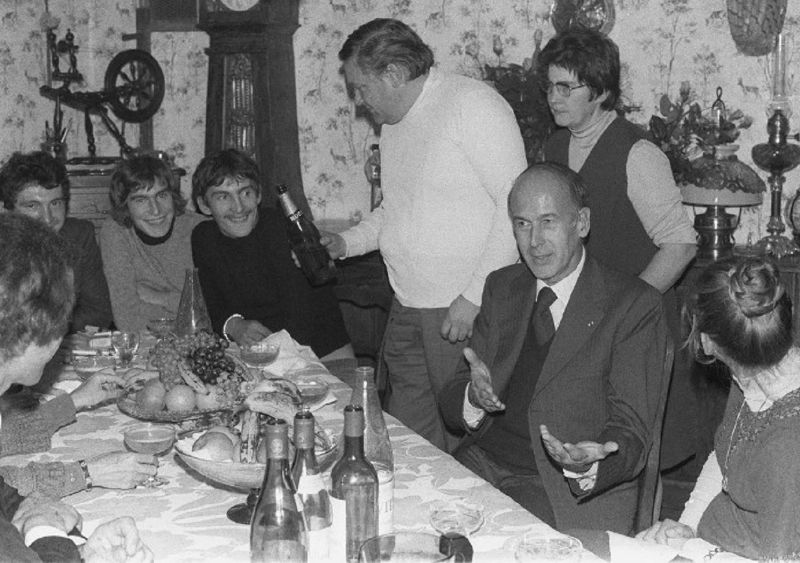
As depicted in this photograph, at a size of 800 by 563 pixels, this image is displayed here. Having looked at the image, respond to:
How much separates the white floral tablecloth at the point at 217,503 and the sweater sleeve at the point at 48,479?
2cm

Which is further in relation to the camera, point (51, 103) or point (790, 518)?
point (51, 103)

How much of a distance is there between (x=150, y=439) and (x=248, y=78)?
2.89 metres

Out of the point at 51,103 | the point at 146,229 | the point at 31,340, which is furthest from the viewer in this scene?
the point at 51,103

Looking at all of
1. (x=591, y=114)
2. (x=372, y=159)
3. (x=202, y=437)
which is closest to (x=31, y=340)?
(x=202, y=437)

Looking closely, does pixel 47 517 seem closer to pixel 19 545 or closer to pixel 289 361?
pixel 19 545

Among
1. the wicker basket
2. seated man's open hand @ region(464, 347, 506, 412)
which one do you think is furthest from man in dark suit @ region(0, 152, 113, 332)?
the wicker basket

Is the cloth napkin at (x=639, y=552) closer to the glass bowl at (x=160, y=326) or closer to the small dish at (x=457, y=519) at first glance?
the small dish at (x=457, y=519)

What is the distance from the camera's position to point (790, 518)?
5.60ft

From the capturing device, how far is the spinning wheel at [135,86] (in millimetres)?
5219

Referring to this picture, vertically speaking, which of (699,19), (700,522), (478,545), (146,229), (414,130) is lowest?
(700,522)

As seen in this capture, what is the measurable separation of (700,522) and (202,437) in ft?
3.12

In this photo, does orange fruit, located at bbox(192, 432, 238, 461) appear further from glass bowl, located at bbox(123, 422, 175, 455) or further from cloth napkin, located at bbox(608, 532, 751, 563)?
cloth napkin, located at bbox(608, 532, 751, 563)

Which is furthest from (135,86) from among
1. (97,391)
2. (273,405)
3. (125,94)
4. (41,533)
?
(41,533)

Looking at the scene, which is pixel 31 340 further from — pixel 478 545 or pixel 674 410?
pixel 674 410
